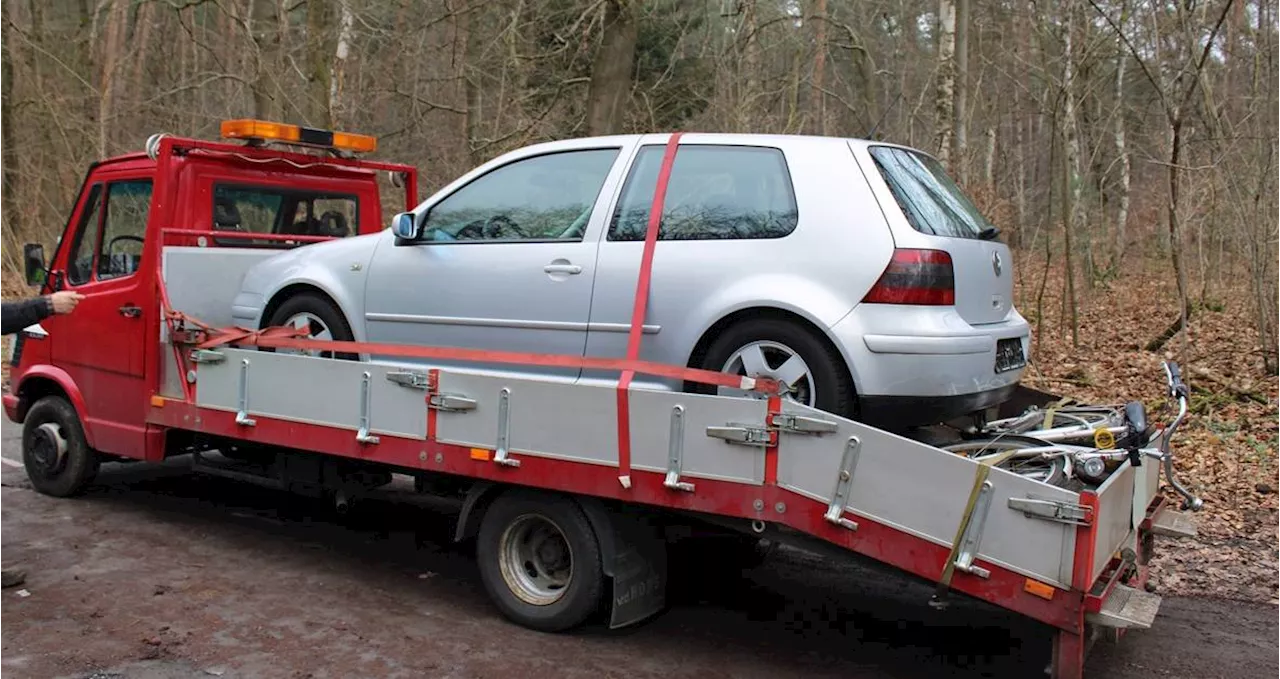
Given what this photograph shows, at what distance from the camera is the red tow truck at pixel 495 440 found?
149 inches

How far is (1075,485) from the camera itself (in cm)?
396

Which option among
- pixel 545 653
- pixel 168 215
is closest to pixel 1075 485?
pixel 545 653

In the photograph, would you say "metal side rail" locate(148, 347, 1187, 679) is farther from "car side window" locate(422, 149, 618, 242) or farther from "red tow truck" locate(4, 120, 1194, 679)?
"car side window" locate(422, 149, 618, 242)

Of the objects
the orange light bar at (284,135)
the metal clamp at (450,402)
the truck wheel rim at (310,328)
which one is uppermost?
the orange light bar at (284,135)

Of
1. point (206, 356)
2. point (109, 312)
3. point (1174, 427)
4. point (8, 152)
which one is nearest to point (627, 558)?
point (1174, 427)

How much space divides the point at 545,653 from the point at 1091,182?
15769 millimetres

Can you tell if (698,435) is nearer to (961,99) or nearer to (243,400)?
(243,400)

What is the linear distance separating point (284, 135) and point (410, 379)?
7.68 ft

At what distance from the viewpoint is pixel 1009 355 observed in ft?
15.9

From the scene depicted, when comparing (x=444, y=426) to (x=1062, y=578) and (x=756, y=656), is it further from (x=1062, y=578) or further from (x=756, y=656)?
(x=1062, y=578)

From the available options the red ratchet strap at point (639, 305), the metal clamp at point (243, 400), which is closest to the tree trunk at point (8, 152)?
the metal clamp at point (243, 400)

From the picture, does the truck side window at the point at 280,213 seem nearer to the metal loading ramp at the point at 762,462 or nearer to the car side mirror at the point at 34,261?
the car side mirror at the point at 34,261

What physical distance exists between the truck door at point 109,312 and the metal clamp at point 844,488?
14.2 ft

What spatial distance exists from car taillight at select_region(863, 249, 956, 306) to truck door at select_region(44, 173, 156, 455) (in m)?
4.33
